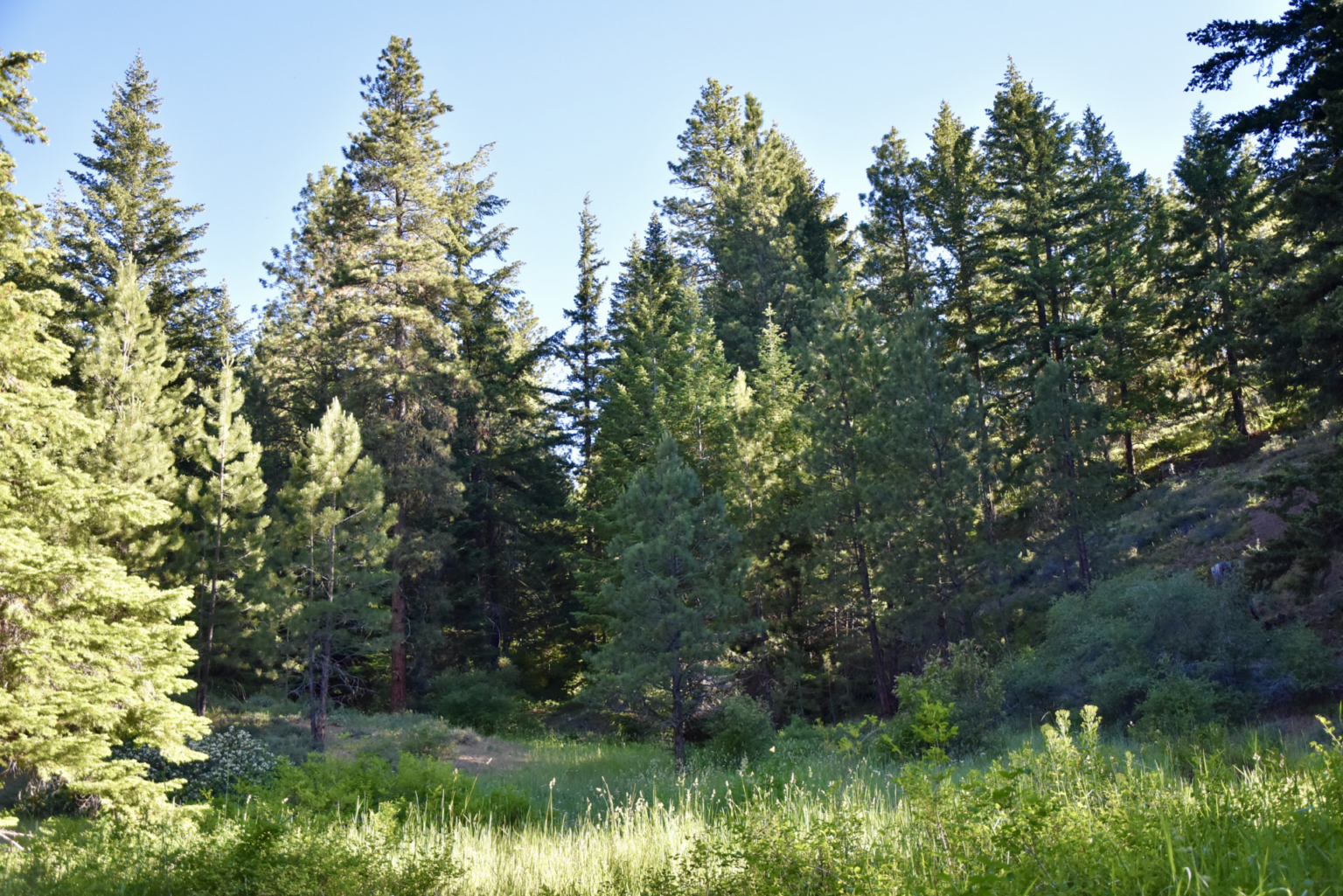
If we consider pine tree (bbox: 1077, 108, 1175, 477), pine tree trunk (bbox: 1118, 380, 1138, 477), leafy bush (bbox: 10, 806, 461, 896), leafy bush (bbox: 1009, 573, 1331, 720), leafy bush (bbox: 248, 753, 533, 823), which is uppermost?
pine tree (bbox: 1077, 108, 1175, 477)

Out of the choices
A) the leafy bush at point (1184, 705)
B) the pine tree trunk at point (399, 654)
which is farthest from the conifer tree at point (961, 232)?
the pine tree trunk at point (399, 654)

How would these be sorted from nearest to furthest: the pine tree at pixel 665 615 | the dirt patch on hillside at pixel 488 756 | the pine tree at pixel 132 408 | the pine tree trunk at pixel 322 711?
the pine tree at pixel 665 615 → the dirt patch on hillside at pixel 488 756 → the pine tree trunk at pixel 322 711 → the pine tree at pixel 132 408

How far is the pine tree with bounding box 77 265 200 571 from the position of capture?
1986 centimetres

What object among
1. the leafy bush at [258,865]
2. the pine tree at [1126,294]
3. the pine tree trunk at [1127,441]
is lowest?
the leafy bush at [258,865]

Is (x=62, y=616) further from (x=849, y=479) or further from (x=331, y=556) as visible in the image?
(x=849, y=479)

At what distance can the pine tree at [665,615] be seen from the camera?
1562cm

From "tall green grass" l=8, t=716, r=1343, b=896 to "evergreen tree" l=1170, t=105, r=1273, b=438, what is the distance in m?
22.9

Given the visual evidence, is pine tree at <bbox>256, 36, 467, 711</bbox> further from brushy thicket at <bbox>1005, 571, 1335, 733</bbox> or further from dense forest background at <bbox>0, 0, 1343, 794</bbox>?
brushy thicket at <bbox>1005, 571, 1335, 733</bbox>

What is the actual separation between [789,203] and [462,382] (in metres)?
18.2

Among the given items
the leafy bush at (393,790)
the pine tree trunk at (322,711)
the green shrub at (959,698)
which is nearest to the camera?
the leafy bush at (393,790)

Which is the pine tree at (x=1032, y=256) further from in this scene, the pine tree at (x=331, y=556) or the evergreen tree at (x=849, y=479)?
the pine tree at (x=331, y=556)

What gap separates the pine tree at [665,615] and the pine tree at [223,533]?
11049 mm

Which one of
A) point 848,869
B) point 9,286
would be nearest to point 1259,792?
point 848,869

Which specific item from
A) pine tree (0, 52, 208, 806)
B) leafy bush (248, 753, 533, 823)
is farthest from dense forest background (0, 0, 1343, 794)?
leafy bush (248, 753, 533, 823)
